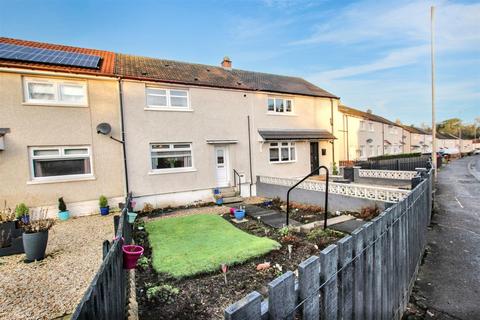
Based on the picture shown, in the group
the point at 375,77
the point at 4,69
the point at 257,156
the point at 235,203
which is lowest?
the point at 235,203

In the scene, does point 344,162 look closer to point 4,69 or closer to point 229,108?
point 229,108

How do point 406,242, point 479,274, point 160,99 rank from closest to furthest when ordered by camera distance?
point 406,242 < point 479,274 < point 160,99

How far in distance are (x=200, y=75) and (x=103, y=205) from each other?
884cm

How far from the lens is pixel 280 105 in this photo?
15.7 metres

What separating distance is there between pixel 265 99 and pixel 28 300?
13623 mm

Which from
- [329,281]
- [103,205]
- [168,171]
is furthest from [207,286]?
[168,171]

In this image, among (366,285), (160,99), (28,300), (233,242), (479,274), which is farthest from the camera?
(160,99)

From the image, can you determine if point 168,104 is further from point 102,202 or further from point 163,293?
point 163,293

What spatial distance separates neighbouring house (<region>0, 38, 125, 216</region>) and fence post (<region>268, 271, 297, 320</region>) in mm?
10822

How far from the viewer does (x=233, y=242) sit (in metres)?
6.15

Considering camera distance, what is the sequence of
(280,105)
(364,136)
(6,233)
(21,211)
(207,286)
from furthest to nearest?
(364,136) → (280,105) → (21,211) → (6,233) → (207,286)

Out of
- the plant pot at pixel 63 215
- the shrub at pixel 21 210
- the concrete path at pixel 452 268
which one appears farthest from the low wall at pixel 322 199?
the shrub at pixel 21 210

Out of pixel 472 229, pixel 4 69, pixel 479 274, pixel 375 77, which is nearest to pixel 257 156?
pixel 472 229

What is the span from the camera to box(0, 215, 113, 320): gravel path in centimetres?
360
